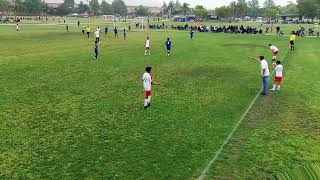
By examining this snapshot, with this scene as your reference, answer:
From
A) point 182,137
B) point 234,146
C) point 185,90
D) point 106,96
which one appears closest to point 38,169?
point 182,137

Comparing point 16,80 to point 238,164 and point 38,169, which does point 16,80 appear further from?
point 238,164

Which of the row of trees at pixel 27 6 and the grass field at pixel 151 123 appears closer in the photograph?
the grass field at pixel 151 123

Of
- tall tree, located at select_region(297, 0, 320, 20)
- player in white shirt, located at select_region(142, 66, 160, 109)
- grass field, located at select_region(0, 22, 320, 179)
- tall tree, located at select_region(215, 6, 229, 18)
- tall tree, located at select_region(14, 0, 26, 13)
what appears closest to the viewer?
grass field, located at select_region(0, 22, 320, 179)

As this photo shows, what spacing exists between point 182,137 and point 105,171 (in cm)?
365

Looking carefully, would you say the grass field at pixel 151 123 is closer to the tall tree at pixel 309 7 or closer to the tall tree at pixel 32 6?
the tall tree at pixel 309 7

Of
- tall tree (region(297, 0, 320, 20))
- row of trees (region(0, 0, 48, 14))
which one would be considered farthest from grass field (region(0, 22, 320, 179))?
row of trees (region(0, 0, 48, 14))

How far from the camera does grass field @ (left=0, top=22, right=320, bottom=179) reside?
10.5 metres

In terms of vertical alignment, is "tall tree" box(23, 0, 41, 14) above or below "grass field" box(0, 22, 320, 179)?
above

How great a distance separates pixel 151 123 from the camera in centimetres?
1452

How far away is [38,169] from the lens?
1019 centimetres

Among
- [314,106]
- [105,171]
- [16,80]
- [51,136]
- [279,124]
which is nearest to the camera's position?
[105,171]

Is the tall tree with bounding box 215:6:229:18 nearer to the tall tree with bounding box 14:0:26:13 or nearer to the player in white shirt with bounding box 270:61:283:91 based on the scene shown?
the tall tree with bounding box 14:0:26:13

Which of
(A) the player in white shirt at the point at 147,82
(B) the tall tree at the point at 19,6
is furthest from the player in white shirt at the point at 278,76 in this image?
(B) the tall tree at the point at 19,6

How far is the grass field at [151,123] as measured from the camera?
34.5 feet
